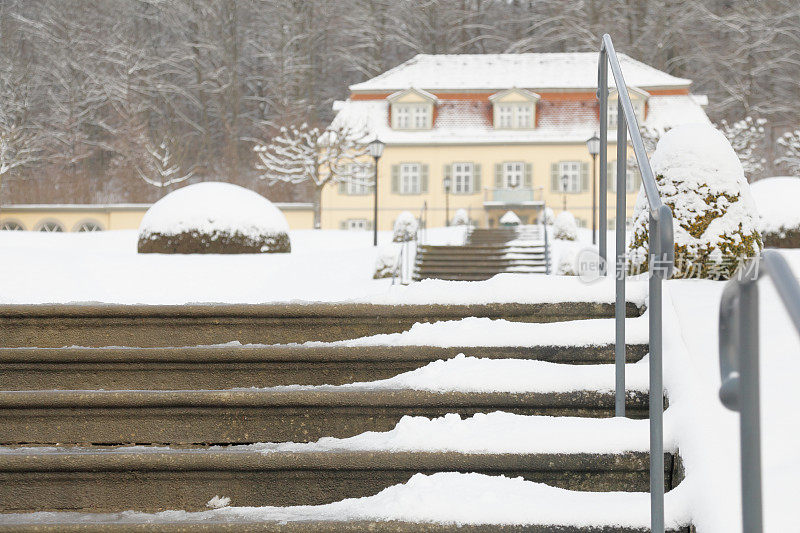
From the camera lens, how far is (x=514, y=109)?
103 ft

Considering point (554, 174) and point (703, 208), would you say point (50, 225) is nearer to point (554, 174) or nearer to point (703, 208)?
point (554, 174)

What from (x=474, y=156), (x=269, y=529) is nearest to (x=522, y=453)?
(x=269, y=529)

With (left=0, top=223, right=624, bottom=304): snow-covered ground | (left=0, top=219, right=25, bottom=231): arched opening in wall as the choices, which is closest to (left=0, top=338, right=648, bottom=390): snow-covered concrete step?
(left=0, top=223, right=624, bottom=304): snow-covered ground

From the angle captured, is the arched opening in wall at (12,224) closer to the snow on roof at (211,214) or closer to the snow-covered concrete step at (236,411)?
the snow on roof at (211,214)

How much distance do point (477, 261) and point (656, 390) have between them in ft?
39.9

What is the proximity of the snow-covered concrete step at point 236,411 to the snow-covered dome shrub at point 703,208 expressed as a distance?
195cm

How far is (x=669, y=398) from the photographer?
8.04 feet

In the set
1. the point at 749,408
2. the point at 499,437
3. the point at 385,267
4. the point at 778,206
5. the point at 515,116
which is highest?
the point at 515,116

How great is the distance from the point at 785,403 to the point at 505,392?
0.88 meters

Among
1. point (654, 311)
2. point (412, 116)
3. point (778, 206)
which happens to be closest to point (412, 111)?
point (412, 116)

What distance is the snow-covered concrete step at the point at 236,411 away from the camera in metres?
2.63

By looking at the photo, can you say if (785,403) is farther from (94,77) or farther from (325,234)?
(94,77)

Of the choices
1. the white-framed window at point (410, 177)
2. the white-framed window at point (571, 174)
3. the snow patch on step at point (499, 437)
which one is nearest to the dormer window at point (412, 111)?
the white-framed window at point (410, 177)

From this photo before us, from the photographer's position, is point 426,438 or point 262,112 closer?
point 426,438
